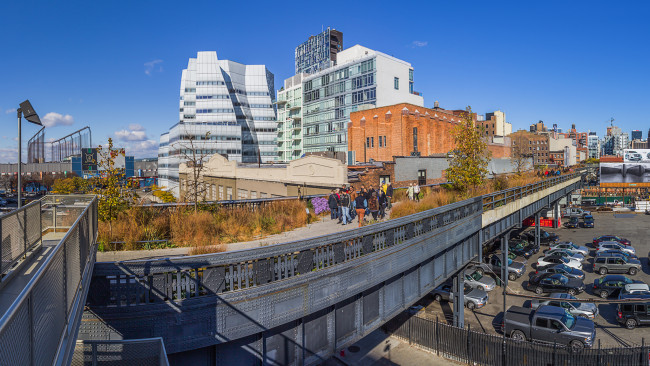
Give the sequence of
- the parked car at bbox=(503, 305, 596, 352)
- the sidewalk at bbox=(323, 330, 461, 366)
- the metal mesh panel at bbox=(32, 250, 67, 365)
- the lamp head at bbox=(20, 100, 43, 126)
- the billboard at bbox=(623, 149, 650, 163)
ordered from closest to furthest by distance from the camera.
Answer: the metal mesh panel at bbox=(32, 250, 67, 365), the lamp head at bbox=(20, 100, 43, 126), the parked car at bbox=(503, 305, 596, 352), the sidewalk at bbox=(323, 330, 461, 366), the billboard at bbox=(623, 149, 650, 163)

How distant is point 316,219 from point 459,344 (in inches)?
405

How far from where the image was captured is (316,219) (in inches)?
739

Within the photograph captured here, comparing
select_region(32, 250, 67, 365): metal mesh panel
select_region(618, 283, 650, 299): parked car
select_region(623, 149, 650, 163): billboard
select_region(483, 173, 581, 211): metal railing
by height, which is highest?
select_region(623, 149, 650, 163): billboard

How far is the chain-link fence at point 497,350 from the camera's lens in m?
17.2

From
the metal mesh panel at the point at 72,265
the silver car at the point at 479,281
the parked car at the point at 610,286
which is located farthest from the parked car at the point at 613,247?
Answer: the metal mesh panel at the point at 72,265

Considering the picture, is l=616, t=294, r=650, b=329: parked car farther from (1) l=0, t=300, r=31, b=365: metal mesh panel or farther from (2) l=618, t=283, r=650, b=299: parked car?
(1) l=0, t=300, r=31, b=365: metal mesh panel

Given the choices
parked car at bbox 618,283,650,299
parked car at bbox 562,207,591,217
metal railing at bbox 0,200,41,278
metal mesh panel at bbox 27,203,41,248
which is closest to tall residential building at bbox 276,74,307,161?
parked car at bbox 562,207,591,217

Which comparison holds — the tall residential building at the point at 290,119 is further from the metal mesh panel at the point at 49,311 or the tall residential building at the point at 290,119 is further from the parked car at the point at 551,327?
the metal mesh panel at the point at 49,311

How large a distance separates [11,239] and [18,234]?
0.44 metres

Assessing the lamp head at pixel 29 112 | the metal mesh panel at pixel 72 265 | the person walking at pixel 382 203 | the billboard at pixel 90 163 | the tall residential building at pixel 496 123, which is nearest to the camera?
the metal mesh panel at pixel 72 265

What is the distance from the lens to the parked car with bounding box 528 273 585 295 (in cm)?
2655

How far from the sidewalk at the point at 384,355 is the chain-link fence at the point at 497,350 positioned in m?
0.62

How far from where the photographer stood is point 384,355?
792 inches

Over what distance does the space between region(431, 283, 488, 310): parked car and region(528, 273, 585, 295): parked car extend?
450 cm
